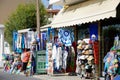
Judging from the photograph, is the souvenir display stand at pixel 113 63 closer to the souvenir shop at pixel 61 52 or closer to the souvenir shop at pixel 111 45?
the souvenir shop at pixel 111 45

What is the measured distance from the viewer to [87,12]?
18.5m

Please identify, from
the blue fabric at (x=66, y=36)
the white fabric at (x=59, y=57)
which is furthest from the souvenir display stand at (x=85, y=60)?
the blue fabric at (x=66, y=36)

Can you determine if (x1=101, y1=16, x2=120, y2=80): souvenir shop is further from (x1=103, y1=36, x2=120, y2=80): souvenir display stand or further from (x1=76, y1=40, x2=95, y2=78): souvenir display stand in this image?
(x1=76, y1=40, x2=95, y2=78): souvenir display stand

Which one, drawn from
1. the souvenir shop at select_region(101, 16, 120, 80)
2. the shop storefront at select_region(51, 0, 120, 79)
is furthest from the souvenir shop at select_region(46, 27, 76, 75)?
the souvenir shop at select_region(101, 16, 120, 80)

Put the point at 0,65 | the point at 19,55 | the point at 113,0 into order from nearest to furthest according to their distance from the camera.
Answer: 1. the point at 113,0
2. the point at 19,55
3. the point at 0,65

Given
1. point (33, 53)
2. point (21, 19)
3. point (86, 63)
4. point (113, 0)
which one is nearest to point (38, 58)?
point (33, 53)

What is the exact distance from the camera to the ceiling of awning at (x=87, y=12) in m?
16.0

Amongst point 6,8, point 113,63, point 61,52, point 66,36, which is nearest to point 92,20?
point 113,63

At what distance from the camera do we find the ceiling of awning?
16.0m

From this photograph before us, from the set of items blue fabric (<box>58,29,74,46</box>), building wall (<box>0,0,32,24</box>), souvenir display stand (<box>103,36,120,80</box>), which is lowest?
souvenir display stand (<box>103,36,120,80</box>)

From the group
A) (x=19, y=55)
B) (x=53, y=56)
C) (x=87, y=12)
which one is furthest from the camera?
(x=19, y=55)

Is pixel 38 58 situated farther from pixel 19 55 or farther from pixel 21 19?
pixel 21 19

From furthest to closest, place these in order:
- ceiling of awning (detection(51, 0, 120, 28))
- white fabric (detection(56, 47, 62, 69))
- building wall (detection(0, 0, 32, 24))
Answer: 1. building wall (detection(0, 0, 32, 24))
2. white fabric (detection(56, 47, 62, 69))
3. ceiling of awning (detection(51, 0, 120, 28))

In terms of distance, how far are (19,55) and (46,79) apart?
718 centimetres
